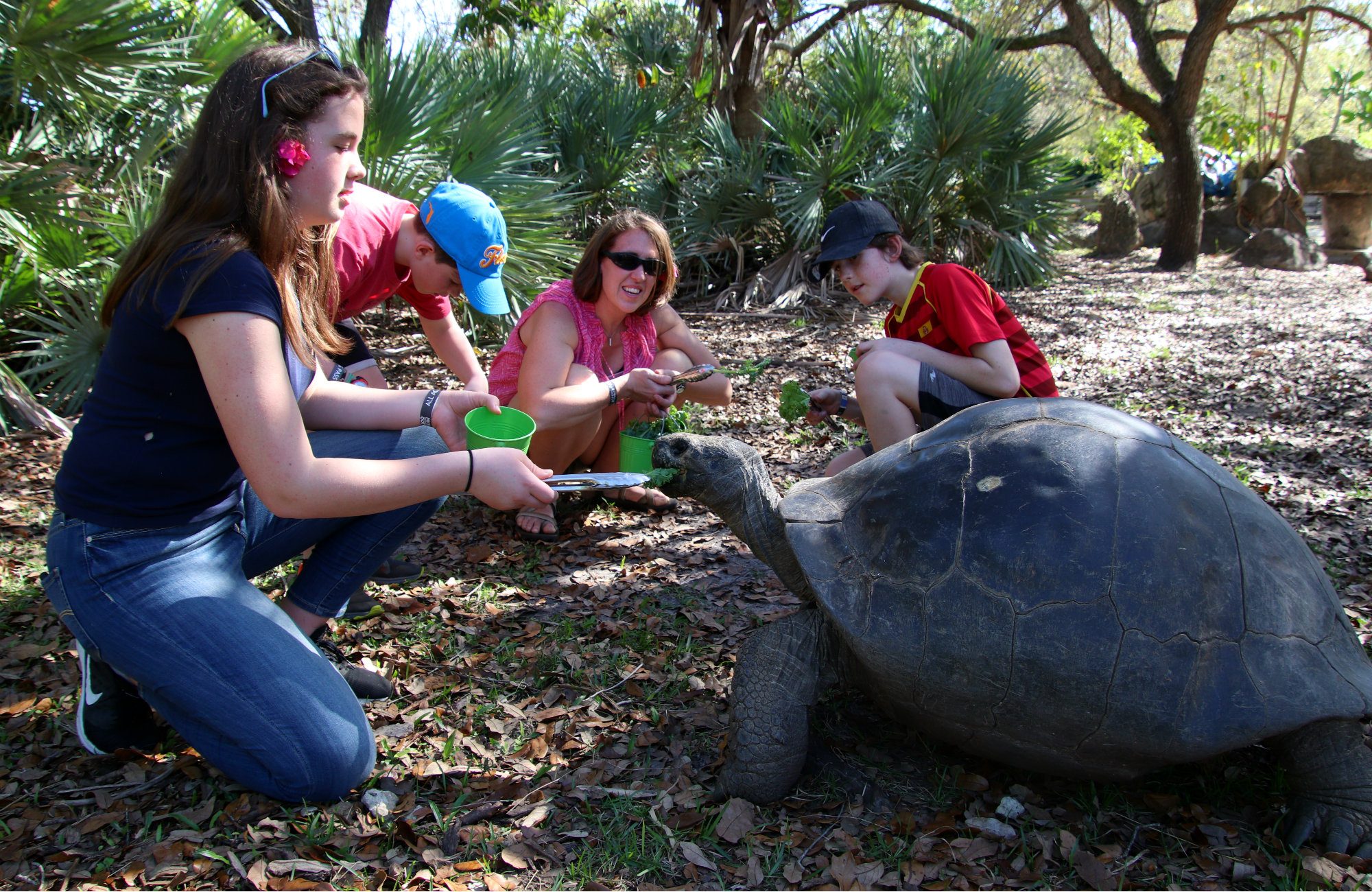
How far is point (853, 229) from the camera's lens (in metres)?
3.61

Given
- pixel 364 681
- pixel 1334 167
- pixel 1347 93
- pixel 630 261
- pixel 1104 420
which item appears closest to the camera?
pixel 1104 420

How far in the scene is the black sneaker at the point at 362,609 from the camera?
3.21 metres

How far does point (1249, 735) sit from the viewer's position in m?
2.09

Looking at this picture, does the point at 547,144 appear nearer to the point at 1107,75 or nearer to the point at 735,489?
the point at 735,489

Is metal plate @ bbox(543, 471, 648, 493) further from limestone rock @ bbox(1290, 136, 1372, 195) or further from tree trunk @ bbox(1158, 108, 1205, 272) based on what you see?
limestone rock @ bbox(1290, 136, 1372, 195)

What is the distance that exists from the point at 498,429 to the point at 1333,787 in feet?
8.42

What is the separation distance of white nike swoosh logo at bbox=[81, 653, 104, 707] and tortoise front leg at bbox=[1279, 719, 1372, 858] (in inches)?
126

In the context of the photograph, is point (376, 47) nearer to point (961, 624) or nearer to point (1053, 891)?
point (961, 624)

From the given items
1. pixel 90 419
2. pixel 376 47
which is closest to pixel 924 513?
pixel 90 419

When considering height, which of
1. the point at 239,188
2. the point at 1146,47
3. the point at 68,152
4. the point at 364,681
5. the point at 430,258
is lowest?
the point at 364,681

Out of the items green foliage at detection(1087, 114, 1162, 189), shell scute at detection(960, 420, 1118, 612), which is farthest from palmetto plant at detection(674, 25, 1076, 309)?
green foliage at detection(1087, 114, 1162, 189)

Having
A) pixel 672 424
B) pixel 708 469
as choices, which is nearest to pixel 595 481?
pixel 708 469

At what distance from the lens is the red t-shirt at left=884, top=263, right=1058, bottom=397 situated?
11.6ft

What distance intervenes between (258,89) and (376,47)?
4.90 m
